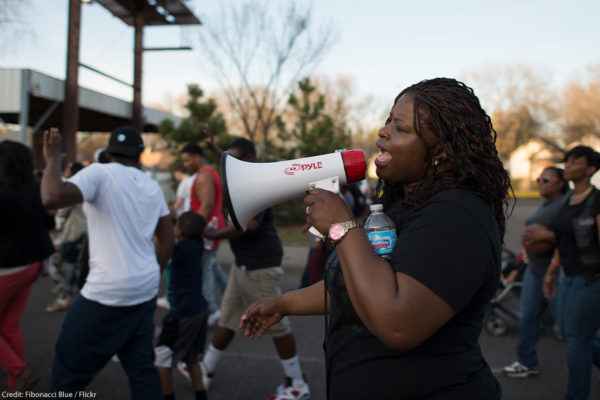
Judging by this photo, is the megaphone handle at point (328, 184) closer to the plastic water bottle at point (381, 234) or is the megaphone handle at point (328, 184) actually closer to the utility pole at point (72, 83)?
the plastic water bottle at point (381, 234)

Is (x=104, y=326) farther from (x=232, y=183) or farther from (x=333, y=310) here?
(x=333, y=310)

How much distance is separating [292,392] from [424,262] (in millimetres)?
2712

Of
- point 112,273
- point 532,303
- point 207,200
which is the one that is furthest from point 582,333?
point 207,200

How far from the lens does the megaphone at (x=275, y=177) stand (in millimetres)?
1646

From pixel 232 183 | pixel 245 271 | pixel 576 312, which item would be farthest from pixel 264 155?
pixel 232 183

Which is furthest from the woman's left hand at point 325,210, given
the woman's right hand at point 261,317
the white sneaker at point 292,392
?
the white sneaker at point 292,392

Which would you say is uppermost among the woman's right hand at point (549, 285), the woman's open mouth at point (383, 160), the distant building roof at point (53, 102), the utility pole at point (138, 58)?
the utility pole at point (138, 58)

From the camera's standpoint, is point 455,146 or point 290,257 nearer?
point 455,146

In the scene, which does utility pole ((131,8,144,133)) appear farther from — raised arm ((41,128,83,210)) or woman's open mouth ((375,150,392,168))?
woman's open mouth ((375,150,392,168))

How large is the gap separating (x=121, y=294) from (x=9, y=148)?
167cm

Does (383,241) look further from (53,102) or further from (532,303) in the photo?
(53,102)

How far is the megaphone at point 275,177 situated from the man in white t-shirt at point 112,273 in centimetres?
111

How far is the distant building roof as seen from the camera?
33.6 feet

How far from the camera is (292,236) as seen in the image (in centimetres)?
1324
